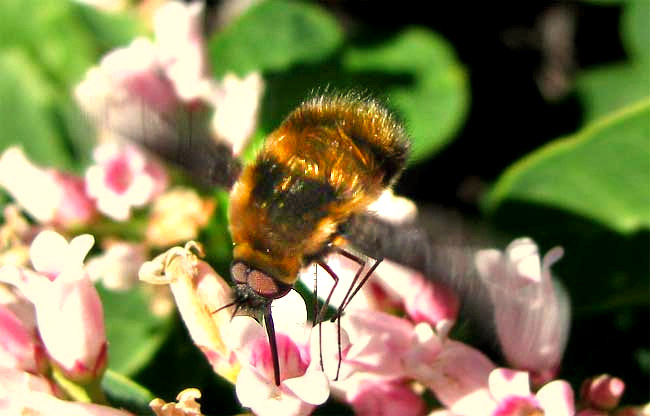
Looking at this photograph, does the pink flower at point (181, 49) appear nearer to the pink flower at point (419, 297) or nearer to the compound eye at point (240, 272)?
the pink flower at point (419, 297)

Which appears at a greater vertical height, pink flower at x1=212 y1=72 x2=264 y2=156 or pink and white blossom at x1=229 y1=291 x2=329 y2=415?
pink flower at x1=212 y1=72 x2=264 y2=156

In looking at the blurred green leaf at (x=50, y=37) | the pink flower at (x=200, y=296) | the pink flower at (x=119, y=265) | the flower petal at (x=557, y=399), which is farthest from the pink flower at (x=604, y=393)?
the blurred green leaf at (x=50, y=37)

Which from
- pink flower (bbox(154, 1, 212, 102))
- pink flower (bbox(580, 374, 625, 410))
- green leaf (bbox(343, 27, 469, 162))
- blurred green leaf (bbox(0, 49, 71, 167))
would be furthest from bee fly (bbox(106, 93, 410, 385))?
blurred green leaf (bbox(0, 49, 71, 167))

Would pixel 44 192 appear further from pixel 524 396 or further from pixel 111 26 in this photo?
pixel 524 396

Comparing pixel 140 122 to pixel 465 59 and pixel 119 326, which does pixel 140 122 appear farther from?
pixel 465 59

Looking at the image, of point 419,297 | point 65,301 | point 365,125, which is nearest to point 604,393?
point 419,297

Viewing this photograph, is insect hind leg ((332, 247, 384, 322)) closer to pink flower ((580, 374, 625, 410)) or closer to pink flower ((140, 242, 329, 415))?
pink flower ((140, 242, 329, 415))
